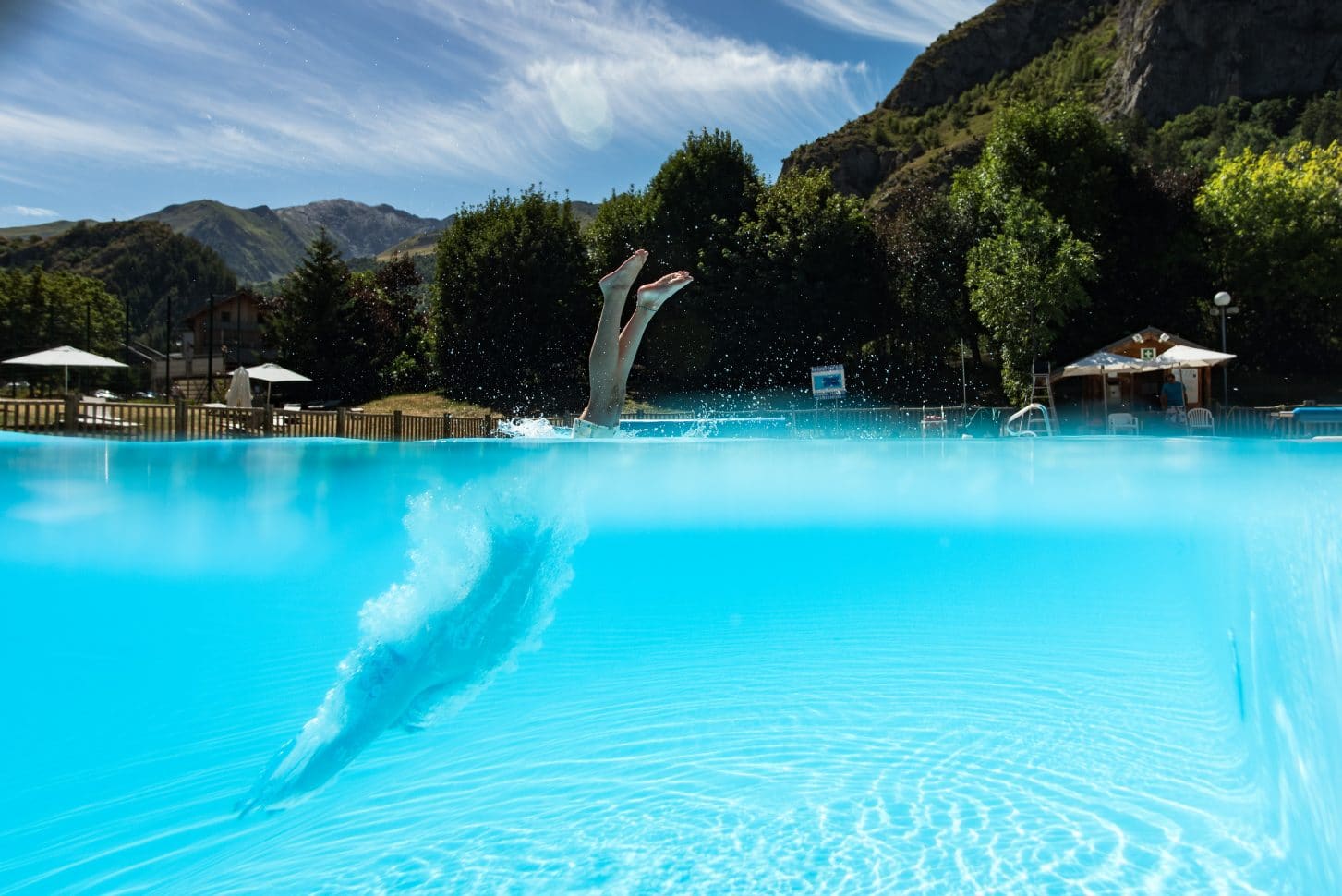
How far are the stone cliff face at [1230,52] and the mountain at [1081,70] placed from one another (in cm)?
10

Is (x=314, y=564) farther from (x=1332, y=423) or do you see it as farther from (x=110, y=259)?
(x=110, y=259)

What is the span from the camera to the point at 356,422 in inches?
696

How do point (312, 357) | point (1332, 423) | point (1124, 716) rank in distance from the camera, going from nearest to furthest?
point (1124, 716) → point (1332, 423) → point (312, 357)

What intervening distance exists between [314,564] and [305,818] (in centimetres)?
910

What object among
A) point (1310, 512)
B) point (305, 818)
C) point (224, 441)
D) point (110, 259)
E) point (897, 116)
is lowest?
point (305, 818)

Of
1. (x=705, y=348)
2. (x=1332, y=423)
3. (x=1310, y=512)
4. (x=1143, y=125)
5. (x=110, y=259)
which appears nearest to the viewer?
(x=1310, y=512)

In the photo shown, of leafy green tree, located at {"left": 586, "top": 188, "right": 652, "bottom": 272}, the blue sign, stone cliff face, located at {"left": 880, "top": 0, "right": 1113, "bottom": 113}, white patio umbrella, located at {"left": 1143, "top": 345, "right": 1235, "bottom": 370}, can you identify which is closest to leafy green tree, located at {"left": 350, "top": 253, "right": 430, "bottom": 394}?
leafy green tree, located at {"left": 586, "top": 188, "right": 652, "bottom": 272}

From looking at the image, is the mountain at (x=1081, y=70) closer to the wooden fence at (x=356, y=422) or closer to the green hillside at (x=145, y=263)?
the wooden fence at (x=356, y=422)

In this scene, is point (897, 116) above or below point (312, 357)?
above

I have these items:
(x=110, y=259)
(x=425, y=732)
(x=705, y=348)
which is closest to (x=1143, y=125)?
(x=705, y=348)

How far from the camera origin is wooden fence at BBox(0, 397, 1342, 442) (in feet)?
46.7

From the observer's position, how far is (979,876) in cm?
396

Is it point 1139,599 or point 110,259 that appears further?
point 110,259

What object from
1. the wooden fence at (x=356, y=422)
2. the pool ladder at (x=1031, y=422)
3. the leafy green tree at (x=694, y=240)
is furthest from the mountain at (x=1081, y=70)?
the wooden fence at (x=356, y=422)
